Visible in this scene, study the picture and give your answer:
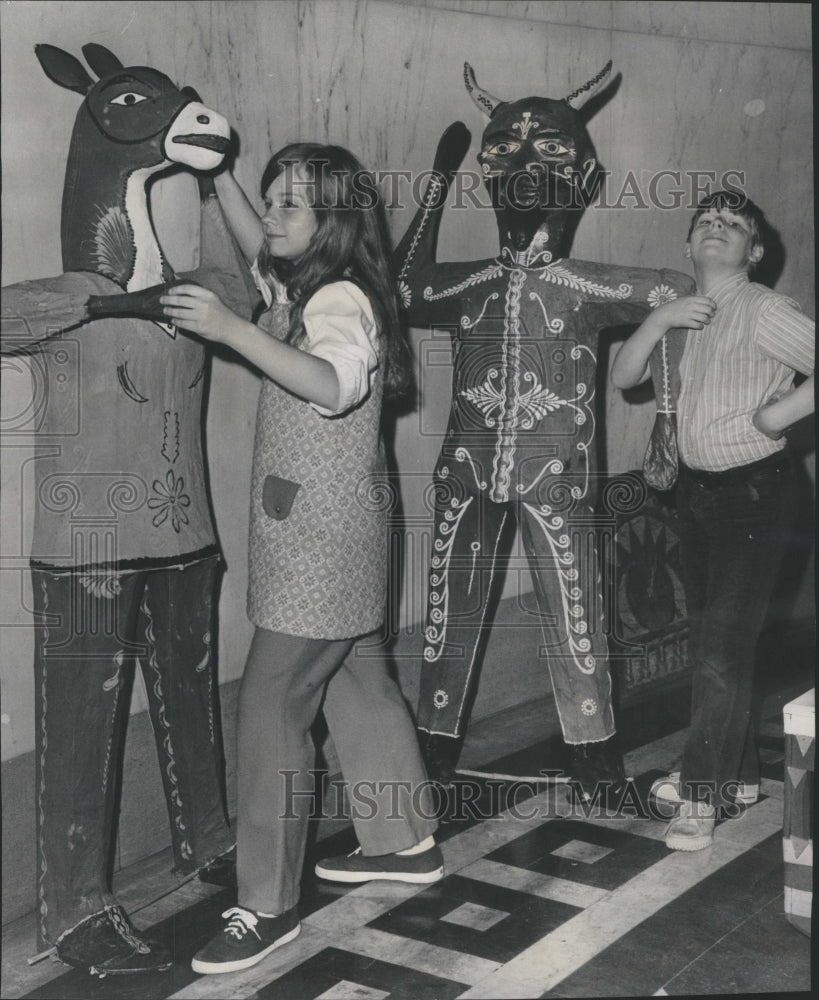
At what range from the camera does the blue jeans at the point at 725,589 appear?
315 cm

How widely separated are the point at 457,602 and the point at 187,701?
2.45 ft

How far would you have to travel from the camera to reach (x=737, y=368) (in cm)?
308

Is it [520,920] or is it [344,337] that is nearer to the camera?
[344,337]

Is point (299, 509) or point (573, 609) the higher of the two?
point (299, 509)

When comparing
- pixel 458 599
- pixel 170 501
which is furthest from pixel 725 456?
pixel 170 501

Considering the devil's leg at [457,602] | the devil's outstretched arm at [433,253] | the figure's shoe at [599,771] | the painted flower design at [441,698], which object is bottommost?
the figure's shoe at [599,771]

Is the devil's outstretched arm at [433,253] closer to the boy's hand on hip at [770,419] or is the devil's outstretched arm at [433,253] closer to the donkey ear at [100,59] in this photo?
the boy's hand on hip at [770,419]

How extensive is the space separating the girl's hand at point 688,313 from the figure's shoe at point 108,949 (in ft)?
5.56

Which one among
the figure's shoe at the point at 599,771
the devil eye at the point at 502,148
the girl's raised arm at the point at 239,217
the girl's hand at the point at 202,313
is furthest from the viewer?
the figure's shoe at the point at 599,771

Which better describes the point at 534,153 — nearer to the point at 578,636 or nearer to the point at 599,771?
the point at 578,636

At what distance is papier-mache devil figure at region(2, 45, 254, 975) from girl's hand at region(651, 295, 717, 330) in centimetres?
94

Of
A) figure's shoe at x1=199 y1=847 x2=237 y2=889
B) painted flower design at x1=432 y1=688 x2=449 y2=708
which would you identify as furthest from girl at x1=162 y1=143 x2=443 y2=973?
painted flower design at x1=432 y1=688 x2=449 y2=708

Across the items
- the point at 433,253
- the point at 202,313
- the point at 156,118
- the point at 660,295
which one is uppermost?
the point at 156,118

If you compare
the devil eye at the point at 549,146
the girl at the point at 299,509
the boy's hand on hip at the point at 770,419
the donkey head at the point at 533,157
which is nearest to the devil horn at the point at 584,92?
the donkey head at the point at 533,157
